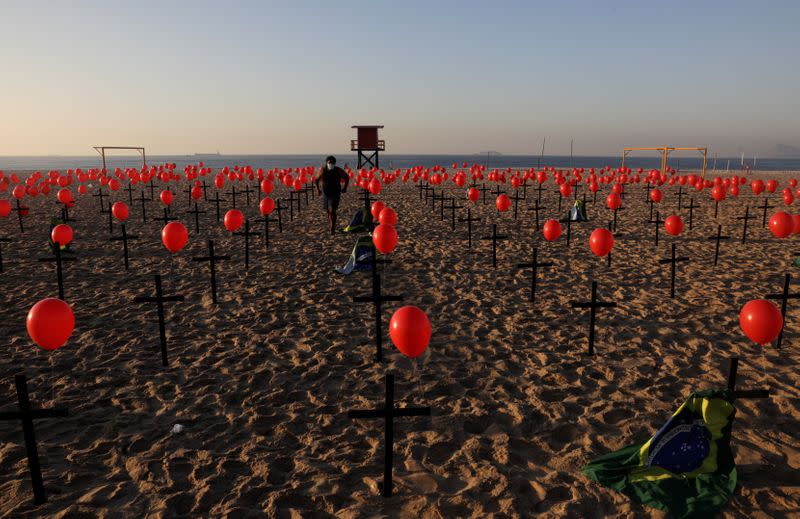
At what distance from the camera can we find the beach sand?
4.26 meters

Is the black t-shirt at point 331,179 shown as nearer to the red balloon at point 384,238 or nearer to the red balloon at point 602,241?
the red balloon at point 384,238

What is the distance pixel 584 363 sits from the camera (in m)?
6.80

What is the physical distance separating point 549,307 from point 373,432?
5.06 m

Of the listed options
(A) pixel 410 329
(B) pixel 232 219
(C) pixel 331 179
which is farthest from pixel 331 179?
(A) pixel 410 329

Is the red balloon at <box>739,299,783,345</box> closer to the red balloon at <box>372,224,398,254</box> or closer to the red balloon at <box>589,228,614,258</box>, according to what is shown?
the red balloon at <box>589,228,614,258</box>

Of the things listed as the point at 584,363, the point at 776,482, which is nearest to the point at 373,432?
the point at 584,363

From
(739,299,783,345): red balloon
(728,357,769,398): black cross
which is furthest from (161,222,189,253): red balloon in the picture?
(739,299,783,345): red balloon

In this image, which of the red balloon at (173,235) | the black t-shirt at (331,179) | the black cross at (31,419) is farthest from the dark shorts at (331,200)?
the black cross at (31,419)

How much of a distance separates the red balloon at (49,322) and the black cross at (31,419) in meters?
1.31

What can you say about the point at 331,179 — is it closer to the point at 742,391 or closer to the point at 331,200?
the point at 331,200

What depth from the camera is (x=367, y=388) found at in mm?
6137

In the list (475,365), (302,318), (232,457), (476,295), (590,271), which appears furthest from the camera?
(590,271)

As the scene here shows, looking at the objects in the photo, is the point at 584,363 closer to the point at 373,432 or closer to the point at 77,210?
the point at 373,432

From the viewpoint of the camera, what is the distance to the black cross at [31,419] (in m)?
3.94
